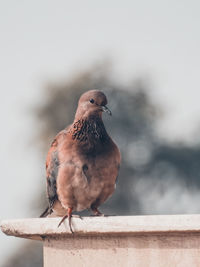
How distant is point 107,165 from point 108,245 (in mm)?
803

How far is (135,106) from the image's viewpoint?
41.9 ft

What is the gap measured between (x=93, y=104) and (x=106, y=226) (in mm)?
991

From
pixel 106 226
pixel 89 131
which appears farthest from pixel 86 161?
pixel 106 226

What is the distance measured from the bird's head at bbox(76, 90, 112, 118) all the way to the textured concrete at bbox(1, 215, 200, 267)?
0.84 m

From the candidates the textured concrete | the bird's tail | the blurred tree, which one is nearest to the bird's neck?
the bird's tail

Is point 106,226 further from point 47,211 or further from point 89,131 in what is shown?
point 47,211

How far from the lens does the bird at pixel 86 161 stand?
337cm

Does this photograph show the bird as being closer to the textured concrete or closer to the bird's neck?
the bird's neck

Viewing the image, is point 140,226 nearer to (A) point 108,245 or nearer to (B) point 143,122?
(A) point 108,245

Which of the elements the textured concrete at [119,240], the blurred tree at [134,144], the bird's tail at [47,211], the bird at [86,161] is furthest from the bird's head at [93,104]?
the blurred tree at [134,144]

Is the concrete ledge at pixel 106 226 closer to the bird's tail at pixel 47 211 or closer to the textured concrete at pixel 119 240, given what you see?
the textured concrete at pixel 119 240

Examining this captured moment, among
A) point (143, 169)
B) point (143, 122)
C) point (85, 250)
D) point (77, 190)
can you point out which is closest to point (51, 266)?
point (85, 250)

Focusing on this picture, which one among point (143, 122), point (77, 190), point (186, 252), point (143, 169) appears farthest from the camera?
point (143, 122)

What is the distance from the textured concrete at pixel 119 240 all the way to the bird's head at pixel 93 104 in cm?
84
